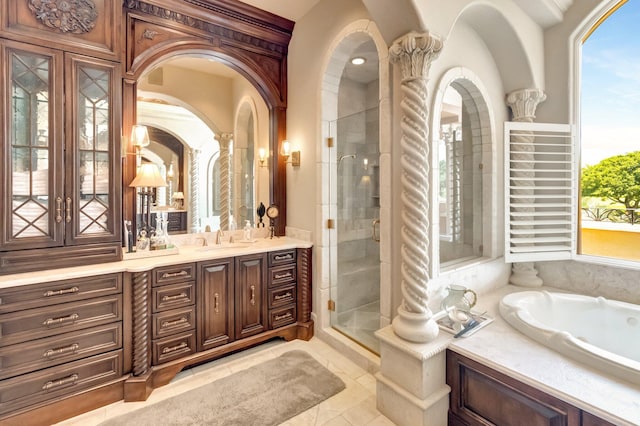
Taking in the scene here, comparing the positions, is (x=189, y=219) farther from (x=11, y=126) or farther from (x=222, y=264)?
(x=11, y=126)

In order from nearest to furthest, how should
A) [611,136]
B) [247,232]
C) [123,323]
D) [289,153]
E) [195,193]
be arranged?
1. [123,323]
2. [611,136]
3. [195,193]
4. [247,232]
5. [289,153]

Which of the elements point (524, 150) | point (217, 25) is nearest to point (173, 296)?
point (217, 25)

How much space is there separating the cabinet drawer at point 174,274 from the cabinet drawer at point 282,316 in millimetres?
887

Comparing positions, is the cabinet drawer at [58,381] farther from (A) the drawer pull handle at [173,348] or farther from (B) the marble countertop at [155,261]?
(B) the marble countertop at [155,261]

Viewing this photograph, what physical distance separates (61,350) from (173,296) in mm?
713

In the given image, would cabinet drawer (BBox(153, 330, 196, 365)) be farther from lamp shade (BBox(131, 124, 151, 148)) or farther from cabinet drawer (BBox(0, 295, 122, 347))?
lamp shade (BBox(131, 124, 151, 148))

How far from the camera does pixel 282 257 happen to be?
9.49ft

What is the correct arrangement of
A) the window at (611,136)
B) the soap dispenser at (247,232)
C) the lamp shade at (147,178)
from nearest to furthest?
the lamp shade at (147,178) → the window at (611,136) → the soap dispenser at (247,232)

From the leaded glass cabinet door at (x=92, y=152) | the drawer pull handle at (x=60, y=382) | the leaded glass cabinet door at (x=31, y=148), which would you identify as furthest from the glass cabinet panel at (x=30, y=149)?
the drawer pull handle at (x=60, y=382)

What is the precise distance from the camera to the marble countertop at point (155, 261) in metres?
1.83

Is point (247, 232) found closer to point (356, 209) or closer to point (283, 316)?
point (283, 316)

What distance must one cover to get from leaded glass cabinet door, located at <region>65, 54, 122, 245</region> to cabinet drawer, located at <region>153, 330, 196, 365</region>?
910mm

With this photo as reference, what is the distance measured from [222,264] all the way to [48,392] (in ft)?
4.35

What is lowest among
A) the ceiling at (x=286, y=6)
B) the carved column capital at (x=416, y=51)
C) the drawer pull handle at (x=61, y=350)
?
the drawer pull handle at (x=61, y=350)
